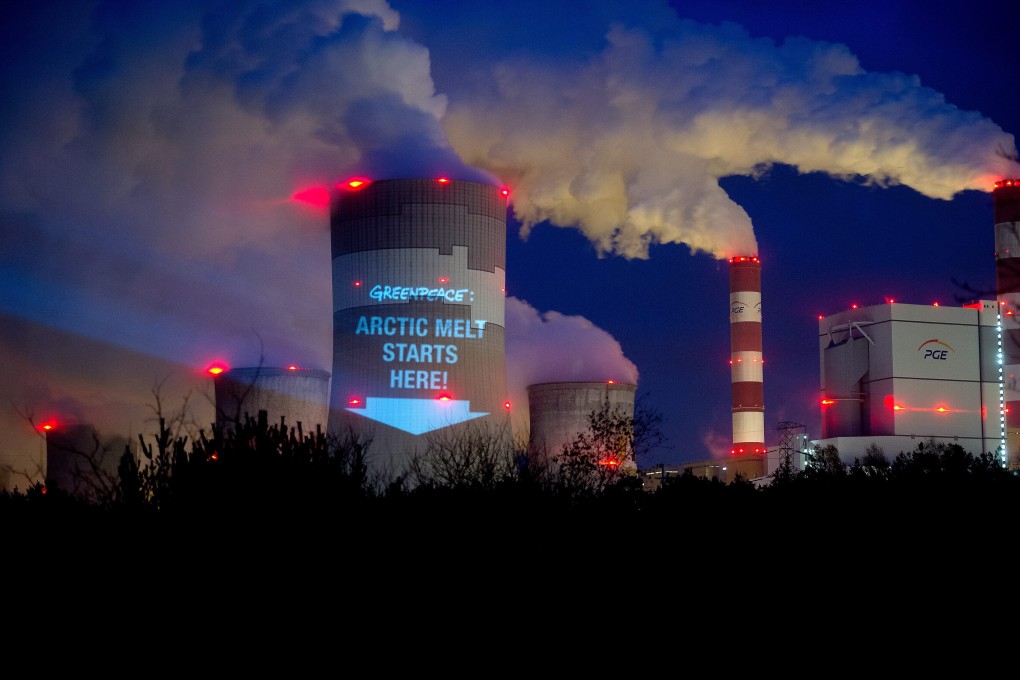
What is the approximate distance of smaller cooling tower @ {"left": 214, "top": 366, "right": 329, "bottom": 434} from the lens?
86.6 ft

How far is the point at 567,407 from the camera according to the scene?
28.5 m

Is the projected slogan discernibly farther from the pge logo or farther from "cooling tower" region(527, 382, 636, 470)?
the pge logo

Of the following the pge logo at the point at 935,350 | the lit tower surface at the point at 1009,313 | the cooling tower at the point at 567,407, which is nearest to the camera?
the cooling tower at the point at 567,407

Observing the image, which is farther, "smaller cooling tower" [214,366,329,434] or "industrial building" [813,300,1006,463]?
"industrial building" [813,300,1006,463]

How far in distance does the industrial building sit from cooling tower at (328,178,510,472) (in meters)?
10.6

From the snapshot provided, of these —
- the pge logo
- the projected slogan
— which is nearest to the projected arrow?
the projected slogan

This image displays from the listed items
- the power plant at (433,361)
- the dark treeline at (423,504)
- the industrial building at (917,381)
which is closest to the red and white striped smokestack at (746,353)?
the industrial building at (917,381)

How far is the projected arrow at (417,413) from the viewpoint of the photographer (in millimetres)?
25250

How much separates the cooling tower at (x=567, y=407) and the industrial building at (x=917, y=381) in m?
6.28

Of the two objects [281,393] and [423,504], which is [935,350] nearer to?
[281,393]

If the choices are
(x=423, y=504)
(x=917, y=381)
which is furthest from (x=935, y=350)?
(x=423, y=504)

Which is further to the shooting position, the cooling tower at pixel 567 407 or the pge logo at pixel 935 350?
the pge logo at pixel 935 350

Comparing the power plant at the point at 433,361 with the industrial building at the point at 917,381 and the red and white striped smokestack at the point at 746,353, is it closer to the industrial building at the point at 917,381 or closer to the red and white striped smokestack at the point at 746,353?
the industrial building at the point at 917,381

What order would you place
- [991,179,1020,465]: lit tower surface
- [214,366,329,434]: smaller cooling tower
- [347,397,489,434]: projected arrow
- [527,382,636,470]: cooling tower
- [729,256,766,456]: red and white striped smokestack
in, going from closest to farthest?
[347,397,489,434]: projected arrow < [214,366,329,434]: smaller cooling tower < [527,382,636,470]: cooling tower < [991,179,1020,465]: lit tower surface < [729,256,766,456]: red and white striped smokestack
